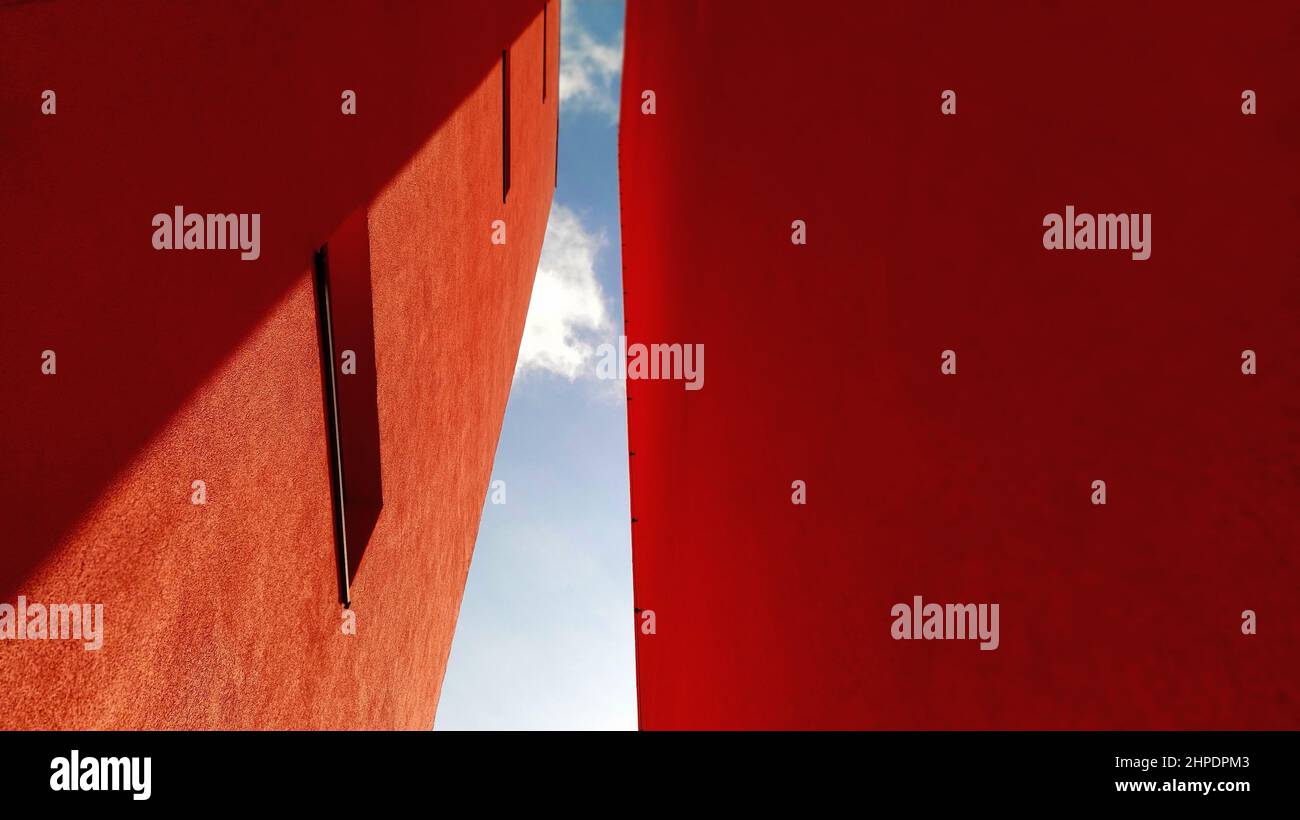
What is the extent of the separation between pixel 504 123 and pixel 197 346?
20.2 feet

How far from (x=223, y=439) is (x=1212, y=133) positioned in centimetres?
249

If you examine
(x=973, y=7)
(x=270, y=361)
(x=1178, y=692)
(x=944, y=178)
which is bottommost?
(x=1178, y=692)

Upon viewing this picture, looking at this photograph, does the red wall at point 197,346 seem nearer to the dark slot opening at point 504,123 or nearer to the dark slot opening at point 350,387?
the dark slot opening at point 350,387

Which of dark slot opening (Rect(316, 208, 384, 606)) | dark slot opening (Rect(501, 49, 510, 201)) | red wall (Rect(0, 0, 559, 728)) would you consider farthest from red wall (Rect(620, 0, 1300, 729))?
dark slot opening (Rect(501, 49, 510, 201))

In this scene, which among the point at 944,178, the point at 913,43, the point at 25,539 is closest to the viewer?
the point at 25,539

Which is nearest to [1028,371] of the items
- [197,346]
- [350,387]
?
[197,346]

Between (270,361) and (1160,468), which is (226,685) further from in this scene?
(1160,468)

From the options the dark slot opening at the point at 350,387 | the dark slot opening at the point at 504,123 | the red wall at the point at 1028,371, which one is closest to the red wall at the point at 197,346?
the dark slot opening at the point at 350,387

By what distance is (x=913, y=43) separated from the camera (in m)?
1.50

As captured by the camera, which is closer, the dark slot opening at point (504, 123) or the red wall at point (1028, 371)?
the red wall at point (1028, 371)

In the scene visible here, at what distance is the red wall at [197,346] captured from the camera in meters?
1.28

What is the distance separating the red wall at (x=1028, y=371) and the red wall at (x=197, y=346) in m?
1.86

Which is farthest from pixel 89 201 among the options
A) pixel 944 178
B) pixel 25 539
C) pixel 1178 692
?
pixel 1178 692

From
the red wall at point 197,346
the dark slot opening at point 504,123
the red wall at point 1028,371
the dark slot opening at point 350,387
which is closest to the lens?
the red wall at point 1028,371
